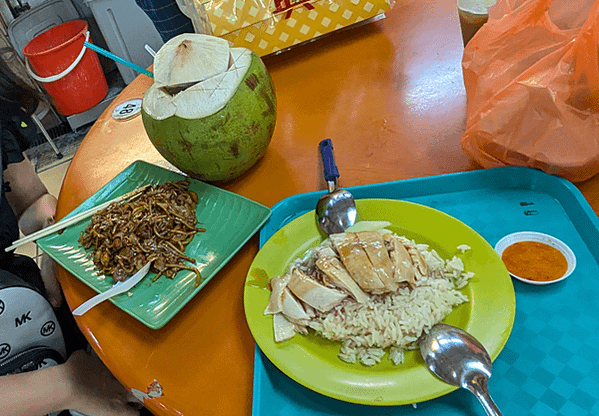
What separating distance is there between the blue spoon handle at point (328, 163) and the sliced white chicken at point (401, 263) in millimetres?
269

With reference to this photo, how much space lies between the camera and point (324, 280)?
0.86m

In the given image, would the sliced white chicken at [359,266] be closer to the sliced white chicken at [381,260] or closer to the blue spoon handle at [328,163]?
the sliced white chicken at [381,260]

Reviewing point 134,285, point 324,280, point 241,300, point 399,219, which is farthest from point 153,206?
point 399,219

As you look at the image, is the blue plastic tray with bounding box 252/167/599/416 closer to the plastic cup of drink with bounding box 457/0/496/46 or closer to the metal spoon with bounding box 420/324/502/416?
the metal spoon with bounding box 420/324/502/416

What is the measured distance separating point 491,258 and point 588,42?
0.48 metres

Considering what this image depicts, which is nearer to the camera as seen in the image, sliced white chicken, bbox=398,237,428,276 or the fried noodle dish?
sliced white chicken, bbox=398,237,428,276

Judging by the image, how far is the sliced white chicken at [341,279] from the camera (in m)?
0.84

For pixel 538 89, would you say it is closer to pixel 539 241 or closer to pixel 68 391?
pixel 539 241

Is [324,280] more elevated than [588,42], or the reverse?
[588,42]

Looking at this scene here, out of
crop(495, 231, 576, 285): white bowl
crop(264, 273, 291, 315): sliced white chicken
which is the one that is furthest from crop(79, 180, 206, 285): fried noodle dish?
crop(495, 231, 576, 285): white bowl

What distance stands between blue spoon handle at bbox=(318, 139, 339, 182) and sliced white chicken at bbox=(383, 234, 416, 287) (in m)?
0.27

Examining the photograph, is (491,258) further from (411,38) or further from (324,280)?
(411,38)

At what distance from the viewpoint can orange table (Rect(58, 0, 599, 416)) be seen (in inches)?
33.1

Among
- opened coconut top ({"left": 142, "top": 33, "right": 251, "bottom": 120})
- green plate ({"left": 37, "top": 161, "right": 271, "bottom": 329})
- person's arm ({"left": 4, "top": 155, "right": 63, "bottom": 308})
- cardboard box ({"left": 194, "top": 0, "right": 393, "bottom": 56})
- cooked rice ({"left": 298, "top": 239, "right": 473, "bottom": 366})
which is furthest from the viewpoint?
person's arm ({"left": 4, "top": 155, "right": 63, "bottom": 308})
